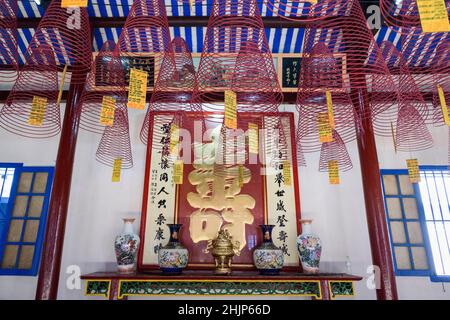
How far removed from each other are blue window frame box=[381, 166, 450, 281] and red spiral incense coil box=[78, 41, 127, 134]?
328 centimetres

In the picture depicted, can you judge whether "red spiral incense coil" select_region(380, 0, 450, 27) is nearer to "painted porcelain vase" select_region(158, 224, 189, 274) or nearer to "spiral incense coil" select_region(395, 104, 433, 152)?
"spiral incense coil" select_region(395, 104, 433, 152)

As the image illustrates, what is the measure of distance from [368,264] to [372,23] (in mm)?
2578

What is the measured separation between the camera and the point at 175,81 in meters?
3.26

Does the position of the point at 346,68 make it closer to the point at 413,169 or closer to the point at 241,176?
the point at 413,169

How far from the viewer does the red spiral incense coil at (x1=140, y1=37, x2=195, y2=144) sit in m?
2.93

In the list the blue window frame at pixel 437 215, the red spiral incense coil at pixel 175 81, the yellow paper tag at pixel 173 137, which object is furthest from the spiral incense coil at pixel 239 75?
the blue window frame at pixel 437 215

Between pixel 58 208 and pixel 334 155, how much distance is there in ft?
10.3

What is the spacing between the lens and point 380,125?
4301 millimetres

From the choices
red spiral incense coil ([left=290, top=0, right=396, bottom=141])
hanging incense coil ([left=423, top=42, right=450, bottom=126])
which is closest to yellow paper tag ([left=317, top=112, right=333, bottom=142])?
red spiral incense coil ([left=290, top=0, right=396, bottom=141])

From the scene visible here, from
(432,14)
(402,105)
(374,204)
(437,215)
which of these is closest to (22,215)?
(374,204)

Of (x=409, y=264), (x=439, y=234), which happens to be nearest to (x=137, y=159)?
(x=409, y=264)

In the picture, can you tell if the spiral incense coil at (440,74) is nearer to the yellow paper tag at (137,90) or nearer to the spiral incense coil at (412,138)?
the spiral incense coil at (412,138)

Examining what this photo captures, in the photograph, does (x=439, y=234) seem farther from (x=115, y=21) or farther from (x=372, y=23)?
(x=115, y=21)
